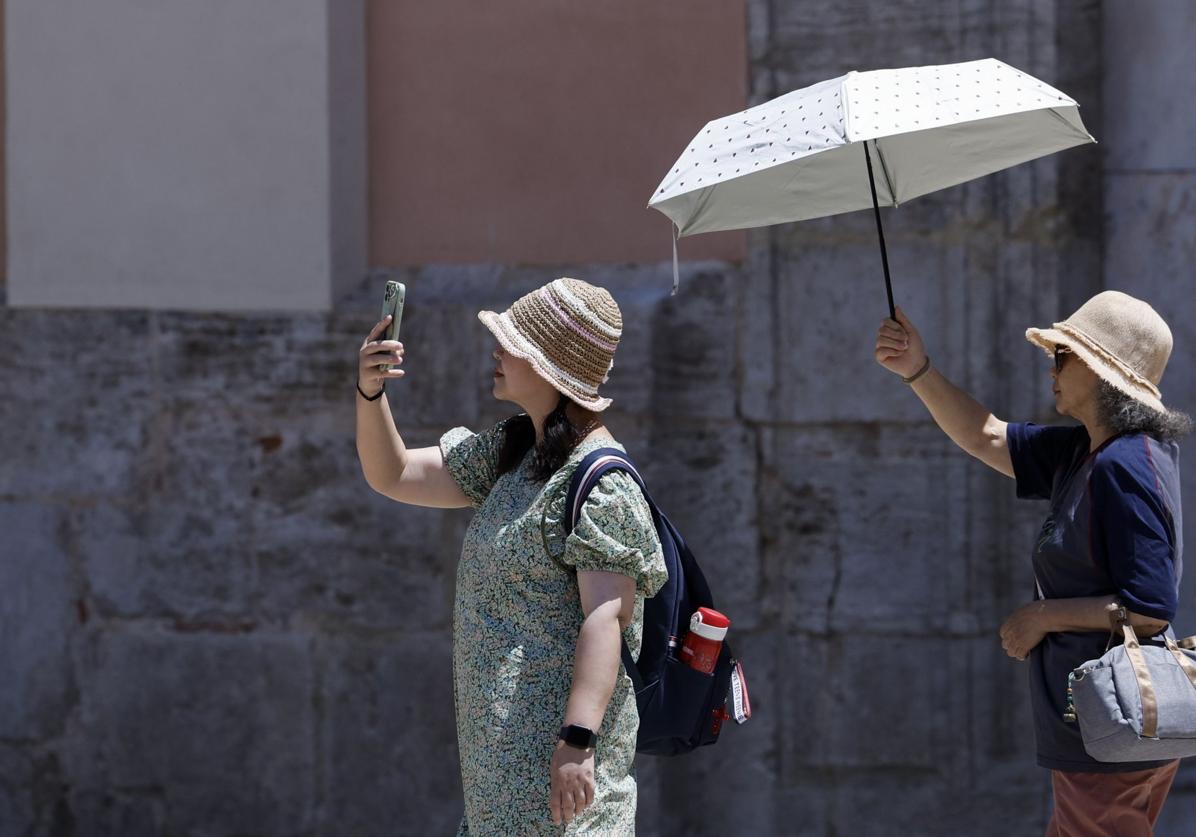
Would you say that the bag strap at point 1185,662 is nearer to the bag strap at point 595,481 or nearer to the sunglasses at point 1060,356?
the sunglasses at point 1060,356

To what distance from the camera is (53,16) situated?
464 centimetres

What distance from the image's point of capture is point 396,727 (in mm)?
4594

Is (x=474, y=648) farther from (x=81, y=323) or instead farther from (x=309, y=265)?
(x=81, y=323)

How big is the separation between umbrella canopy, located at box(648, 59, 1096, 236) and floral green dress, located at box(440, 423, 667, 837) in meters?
0.68

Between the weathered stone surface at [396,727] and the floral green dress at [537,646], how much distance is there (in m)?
1.86

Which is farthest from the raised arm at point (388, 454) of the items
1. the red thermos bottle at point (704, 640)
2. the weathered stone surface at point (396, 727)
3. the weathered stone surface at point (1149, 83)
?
the weathered stone surface at point (1149, 83)

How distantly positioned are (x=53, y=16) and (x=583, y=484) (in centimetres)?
299

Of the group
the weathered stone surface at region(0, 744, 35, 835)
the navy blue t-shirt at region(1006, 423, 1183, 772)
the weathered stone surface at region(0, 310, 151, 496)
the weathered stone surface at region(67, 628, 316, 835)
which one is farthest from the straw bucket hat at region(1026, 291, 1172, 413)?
the weathered stone surface at region(0, 744, 35, 835)

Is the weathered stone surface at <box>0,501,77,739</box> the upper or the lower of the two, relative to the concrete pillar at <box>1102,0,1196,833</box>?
lower

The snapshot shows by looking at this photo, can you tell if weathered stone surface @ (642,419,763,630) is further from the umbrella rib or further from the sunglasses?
the sunglasses

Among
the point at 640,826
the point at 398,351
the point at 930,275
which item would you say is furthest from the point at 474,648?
the point at 930,275

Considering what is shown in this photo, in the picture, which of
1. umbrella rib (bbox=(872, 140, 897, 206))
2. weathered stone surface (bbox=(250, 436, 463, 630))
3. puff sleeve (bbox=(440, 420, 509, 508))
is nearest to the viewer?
puff sleeve (bbox=(440, 420, 509, 508))

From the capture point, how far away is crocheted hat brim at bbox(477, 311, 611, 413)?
273 cm

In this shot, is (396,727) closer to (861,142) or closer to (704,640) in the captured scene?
(704,640)
